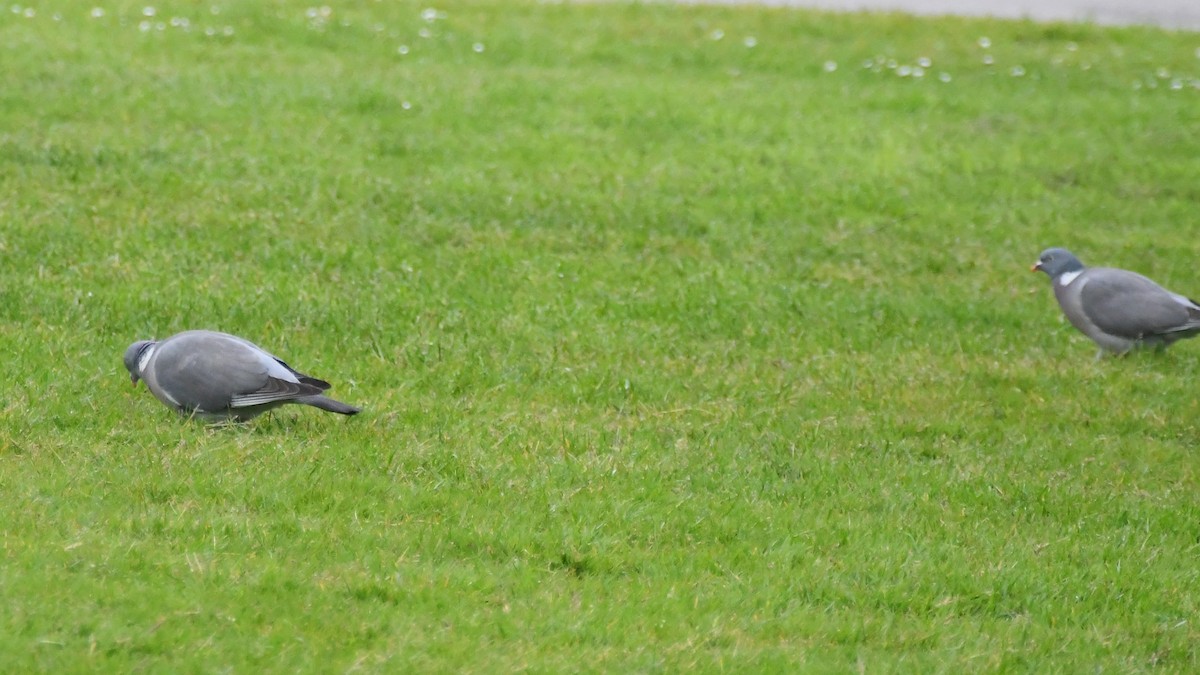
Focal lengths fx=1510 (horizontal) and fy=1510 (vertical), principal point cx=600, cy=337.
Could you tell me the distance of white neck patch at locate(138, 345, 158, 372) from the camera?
7.17 m

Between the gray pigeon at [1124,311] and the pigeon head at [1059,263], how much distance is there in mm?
226

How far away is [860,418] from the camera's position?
8.17 meters

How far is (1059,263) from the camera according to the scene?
33.8 feet

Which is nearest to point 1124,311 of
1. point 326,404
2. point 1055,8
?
→ point 326,404

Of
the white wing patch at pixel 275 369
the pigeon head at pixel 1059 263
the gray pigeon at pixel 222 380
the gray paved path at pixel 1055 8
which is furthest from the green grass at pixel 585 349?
the gray paved path at pixel 1055 8

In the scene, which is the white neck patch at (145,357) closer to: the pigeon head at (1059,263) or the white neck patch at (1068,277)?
the white neck patch at (1068,277)

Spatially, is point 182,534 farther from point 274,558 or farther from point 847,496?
point 847,496

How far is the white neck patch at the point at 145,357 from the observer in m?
7.17

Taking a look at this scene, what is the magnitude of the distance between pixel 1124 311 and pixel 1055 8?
13698 millimetres

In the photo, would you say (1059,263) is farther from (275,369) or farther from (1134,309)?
(275,369)

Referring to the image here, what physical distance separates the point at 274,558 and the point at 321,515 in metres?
0.55

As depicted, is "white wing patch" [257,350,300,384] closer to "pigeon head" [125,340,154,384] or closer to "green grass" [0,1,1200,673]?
"green grass" [0,1,1200,673]

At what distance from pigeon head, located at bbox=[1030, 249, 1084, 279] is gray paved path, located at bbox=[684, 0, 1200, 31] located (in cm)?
967

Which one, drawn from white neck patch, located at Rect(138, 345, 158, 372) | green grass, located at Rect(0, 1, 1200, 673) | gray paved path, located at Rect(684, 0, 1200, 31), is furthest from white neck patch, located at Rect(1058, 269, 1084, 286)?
gray paved path, located at Rect(684, 0, 1200, 31)
